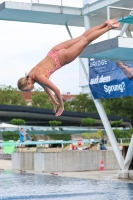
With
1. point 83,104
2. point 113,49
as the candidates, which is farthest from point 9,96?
point 113,49

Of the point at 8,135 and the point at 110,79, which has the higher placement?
the point at 110,79

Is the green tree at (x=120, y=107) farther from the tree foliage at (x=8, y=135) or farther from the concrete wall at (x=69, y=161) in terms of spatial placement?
the concrete wall at (x=69, y=161)

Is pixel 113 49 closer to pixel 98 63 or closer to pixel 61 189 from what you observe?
pixel 61 189

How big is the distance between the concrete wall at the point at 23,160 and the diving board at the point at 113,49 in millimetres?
9079

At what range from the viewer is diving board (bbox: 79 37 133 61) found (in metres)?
13.4

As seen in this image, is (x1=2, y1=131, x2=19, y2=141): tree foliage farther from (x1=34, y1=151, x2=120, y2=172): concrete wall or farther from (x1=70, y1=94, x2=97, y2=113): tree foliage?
(x1=70, y1=94, x2=97, y2=113): tree foliage

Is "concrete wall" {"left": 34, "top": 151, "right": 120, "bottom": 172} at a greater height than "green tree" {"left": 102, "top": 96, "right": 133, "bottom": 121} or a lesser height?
lesser

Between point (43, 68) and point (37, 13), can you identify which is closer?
point (43, 68)

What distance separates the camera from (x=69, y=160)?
21.8 meters

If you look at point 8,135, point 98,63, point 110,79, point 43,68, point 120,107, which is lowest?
point 8,135

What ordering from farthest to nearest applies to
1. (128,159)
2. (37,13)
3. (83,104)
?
(83,104), (128,159), (37,13)

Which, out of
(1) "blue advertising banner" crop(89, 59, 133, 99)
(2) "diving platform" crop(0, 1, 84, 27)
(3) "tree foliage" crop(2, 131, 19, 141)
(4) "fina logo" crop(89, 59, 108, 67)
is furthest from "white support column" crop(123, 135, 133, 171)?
(3) "tree foliage" crop(2, 131, 19, 141)

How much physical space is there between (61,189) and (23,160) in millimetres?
8311

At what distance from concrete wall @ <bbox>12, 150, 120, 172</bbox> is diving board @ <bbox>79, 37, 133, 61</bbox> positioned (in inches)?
303
